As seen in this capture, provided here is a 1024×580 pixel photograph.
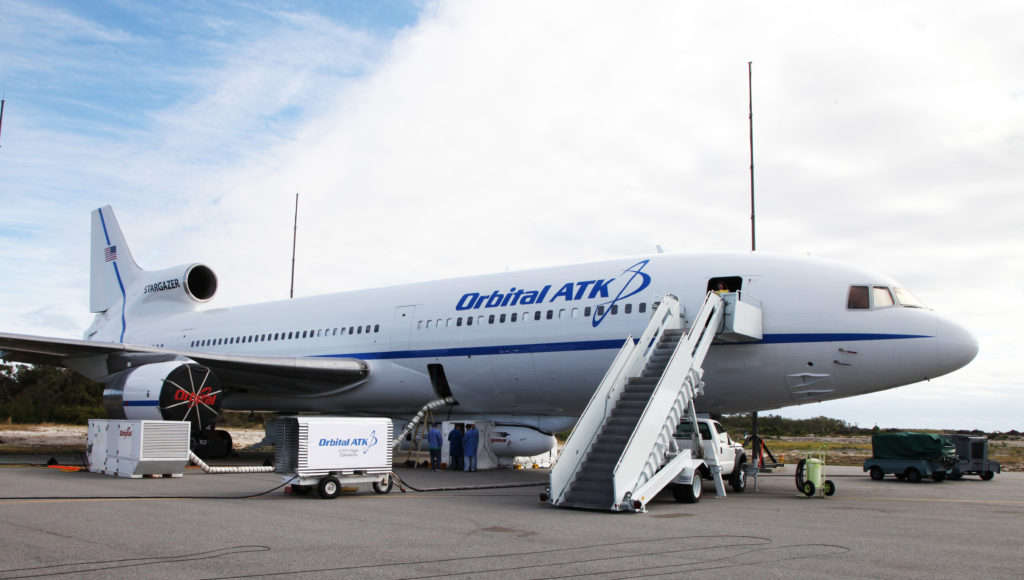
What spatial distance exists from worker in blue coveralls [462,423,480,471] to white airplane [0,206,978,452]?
28.6 inches

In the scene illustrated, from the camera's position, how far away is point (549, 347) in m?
15.9

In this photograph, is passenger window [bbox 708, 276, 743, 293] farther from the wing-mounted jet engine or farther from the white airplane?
the wing-mounted jet engine

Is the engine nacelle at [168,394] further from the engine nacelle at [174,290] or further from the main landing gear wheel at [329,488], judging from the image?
the engine nacelle at [174,290]

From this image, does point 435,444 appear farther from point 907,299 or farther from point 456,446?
point 907,299

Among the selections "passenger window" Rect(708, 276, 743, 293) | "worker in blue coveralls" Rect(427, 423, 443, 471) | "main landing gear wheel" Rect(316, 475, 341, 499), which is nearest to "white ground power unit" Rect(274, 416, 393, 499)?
"main landing gear wheel" Rect(316, 475, 341, 499)

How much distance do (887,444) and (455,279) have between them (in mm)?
10667

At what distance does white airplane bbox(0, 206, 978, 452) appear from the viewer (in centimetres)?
1348

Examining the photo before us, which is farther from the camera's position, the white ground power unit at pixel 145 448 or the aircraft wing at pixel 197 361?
the aircraft wing at pixel 197 361

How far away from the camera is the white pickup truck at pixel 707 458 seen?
1175 centimetres

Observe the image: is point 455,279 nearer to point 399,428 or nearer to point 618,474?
point 399,428

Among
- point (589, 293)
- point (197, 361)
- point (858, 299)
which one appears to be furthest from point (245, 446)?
point (858, 299)

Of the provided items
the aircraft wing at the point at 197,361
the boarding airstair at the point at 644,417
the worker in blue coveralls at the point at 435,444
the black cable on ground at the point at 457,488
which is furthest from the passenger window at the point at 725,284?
the aircraft wing at the point at 197,361

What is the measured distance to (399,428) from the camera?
65.9 ft

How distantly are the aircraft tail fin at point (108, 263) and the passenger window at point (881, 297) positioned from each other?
24.4 meters
